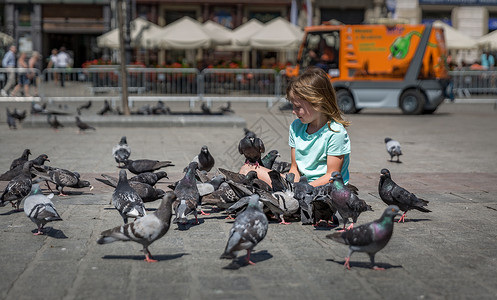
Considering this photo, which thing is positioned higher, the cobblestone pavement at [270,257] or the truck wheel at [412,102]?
the truck wheel at [412,102]

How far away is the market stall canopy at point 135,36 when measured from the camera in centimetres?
2947

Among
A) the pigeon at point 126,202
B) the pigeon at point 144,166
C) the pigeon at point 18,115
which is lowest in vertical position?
the pigeon at point 144,166

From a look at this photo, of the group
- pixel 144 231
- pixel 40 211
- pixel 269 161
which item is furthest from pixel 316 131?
pixel 40 211

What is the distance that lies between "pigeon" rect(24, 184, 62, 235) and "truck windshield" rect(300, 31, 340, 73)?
16.0m

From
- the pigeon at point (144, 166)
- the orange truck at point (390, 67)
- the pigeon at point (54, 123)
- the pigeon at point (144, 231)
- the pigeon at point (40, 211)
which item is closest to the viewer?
the pigeon at point (144, 231)

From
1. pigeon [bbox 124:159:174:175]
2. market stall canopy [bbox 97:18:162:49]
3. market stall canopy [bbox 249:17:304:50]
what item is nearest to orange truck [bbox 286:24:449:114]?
market stall canopy [bbox 249:17:304:50]

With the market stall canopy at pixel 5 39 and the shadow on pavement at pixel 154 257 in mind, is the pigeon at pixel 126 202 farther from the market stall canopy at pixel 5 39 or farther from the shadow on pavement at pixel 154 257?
the market stall canopy at pixel 5 39

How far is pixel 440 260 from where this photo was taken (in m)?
4.71

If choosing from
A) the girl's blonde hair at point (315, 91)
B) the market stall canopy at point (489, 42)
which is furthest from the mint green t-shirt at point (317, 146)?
the market stall canopy at point (489, 42)

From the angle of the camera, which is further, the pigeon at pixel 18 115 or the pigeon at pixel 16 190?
the pigeon at pixel 18 115

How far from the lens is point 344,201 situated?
525 cm

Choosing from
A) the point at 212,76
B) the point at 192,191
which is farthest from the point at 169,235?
the point at 212,76

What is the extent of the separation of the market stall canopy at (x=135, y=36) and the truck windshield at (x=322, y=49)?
10148 mm

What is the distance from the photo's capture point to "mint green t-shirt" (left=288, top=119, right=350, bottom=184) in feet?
19.1
